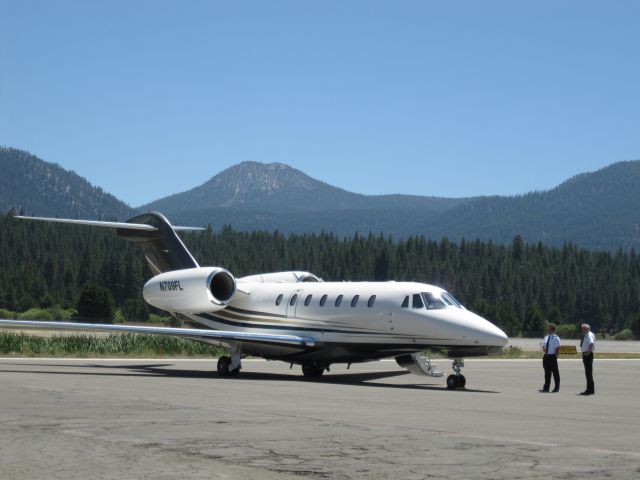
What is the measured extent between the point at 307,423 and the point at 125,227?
20061 mm

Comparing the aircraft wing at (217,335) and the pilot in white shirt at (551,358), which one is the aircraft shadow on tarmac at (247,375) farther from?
the pilot in white shirt at (551,358)

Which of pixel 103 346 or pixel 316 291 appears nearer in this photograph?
pixel 316 291

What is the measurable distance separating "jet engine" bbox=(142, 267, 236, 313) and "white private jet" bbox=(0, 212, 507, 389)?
32 millimetres

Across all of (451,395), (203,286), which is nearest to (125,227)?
(203,286)

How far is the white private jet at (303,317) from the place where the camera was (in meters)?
27.5

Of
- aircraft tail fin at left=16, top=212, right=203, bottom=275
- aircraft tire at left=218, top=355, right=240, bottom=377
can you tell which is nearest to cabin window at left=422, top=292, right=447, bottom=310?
aircraft tire at left=218, top=355, right=240, bottom=377

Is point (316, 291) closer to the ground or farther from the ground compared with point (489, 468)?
farther from the ground

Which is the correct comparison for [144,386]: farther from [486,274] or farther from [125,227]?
[486,274]

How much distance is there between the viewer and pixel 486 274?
183m

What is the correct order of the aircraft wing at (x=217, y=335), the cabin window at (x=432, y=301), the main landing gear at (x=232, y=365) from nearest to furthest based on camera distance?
1. the cabin window at (x=432, y=301)
2. the aircraft wing at (x=217, y=335)
3. the main landing gear at (x=232, y=365)

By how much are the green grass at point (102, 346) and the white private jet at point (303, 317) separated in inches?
270

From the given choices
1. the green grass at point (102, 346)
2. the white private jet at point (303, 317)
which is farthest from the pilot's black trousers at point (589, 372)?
the green grass at point (102, 346)

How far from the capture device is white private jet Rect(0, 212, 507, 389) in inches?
1084

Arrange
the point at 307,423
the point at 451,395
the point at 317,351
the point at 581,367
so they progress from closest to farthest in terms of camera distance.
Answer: the point at 307,423 < the point at 451,395 < the point at 317,351 < the point at 581,367
